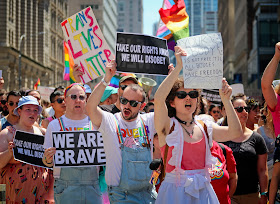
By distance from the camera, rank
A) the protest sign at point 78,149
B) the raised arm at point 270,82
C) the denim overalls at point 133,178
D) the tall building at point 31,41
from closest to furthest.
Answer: the denim overalls at point 133,178, the raised arm at point 270,82, the protest sign at point 78,149, the tall building at point 31,41

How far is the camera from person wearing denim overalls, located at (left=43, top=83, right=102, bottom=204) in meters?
5.66

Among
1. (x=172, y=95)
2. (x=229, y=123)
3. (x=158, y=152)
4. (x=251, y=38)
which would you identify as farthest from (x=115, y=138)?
(x=251, y=38)

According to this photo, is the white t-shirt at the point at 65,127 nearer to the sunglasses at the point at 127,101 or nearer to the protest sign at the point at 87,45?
the sunglasses at the point at 127,101

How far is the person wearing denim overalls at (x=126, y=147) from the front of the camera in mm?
5160

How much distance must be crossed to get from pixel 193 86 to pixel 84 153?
6.27 ft

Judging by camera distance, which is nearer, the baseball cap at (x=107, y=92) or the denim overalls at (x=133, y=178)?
the denim overalls at (x=133, y=178)

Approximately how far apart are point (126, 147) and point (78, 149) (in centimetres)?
92

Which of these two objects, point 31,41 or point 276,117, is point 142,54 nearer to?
point 276,117

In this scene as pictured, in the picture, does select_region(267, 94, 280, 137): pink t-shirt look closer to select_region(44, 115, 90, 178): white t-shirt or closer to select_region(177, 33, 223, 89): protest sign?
select_region(177, 33, 223, 89): protest sign

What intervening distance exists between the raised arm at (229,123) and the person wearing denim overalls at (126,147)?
86 cm

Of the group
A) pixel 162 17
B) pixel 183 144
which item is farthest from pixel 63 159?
pixel 162 17

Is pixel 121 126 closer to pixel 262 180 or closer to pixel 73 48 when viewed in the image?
pixel 262 180

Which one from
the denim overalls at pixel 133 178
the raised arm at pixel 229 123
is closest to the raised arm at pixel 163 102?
the raised arm at pixel 229 123

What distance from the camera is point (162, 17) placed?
8.87m
